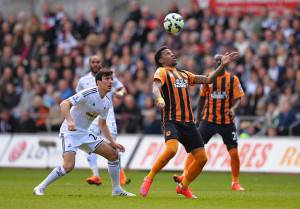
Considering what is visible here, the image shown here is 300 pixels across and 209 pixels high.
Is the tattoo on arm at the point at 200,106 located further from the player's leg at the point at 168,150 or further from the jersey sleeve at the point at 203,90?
the player's leg at the point at 168,150

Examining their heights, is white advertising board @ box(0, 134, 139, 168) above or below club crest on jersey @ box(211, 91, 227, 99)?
below

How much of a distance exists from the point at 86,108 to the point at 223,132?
3941mm

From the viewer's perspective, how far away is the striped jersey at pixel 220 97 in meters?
18.5

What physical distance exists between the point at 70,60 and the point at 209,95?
12.7 m

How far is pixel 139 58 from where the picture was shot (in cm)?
2986

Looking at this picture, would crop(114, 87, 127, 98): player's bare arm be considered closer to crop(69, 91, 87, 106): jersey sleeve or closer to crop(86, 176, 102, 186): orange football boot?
crop(86, 176, 102, 186): orange football boot

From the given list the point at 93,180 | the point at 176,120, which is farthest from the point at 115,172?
the point at 93,180

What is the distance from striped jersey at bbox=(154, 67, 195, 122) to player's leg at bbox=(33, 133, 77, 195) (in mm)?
1642

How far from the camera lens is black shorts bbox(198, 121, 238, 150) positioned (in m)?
18.4

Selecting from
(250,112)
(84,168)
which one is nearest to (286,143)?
(250,112)

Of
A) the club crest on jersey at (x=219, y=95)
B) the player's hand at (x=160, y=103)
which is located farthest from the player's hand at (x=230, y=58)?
the club crest on jersey at (x=219, y=95)

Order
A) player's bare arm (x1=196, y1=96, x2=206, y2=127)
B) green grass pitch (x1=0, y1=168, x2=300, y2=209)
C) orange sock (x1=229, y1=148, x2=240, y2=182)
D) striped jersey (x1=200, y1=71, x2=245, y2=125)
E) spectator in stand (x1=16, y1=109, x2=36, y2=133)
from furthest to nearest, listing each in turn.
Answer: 1. spectator in stand (x1=16, y1=109, x2=36, y2=133)
2. striped jersey (x1=200, y1=71, x2=245, y2=125)
3. orange sock (x1=229, y1=148, x2=240, y2=182)
4. player's bare arm (x1=196, y1=96, x2=206, y2=127)
5. green grass pitch (x1=0, y1=168, x2=300, y2=209)

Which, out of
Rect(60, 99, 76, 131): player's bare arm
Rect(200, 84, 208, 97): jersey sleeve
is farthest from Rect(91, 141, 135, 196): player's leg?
Rect(200, 84, 208, 97): jersey sleeve

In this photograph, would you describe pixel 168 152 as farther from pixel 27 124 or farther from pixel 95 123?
pixel 27 124
